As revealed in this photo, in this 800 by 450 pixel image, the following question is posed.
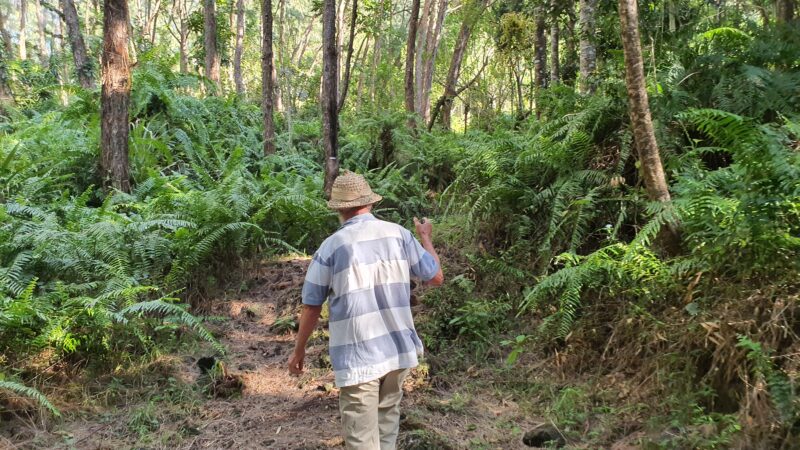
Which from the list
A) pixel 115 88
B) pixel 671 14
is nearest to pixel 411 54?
pixel 115 88

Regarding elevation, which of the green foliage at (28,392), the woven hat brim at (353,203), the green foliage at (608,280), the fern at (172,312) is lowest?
the green foliage at (28,392)

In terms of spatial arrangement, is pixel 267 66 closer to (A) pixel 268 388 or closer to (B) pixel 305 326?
(A) pixel 268 388

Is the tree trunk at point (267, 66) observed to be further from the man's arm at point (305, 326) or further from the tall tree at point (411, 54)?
the man's arm at point (305, 326)

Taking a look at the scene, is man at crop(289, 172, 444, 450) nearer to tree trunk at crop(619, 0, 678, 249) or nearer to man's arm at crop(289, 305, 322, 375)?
man's arm at crop(289, 305, 322, 375)

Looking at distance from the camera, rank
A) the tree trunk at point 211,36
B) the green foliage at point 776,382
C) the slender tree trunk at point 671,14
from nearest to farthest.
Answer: the green foliage at point 776,382 < the slender tree trunk at point 671,14 < the tree trunk at point 211,36

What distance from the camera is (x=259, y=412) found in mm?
4793

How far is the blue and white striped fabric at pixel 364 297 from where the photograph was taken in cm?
311

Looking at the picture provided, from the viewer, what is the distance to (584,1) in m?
7.54

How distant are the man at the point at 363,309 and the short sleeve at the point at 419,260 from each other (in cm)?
2

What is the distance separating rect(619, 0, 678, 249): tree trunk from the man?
8.37ft

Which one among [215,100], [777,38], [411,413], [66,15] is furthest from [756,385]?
[66,15]

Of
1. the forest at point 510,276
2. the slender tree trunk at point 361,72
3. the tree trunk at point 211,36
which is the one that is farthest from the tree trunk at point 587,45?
the slender tree trunk at point 361,72

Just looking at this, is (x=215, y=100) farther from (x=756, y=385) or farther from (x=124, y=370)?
(x=756, y=385)

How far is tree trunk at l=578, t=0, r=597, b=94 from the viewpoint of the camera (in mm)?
7398
